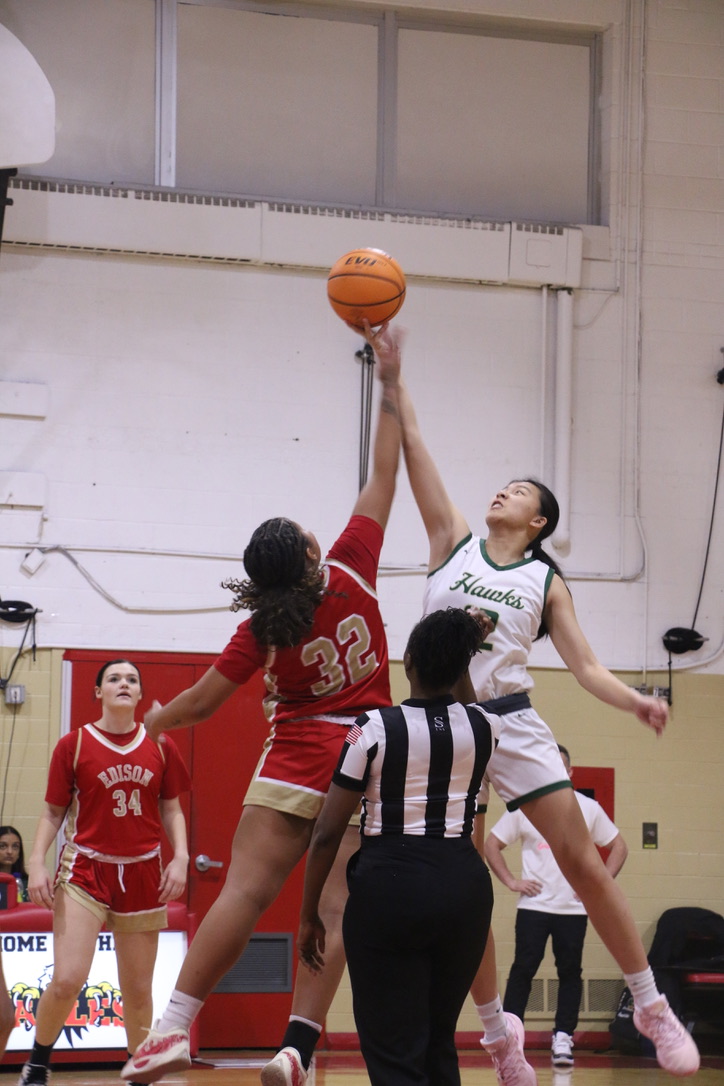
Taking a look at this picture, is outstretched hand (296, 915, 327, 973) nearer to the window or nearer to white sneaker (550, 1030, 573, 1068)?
white sneaker (550, 1030, 573, 1068)

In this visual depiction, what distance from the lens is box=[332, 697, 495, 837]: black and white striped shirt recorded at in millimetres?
3691

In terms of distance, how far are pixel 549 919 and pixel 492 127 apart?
240 inches

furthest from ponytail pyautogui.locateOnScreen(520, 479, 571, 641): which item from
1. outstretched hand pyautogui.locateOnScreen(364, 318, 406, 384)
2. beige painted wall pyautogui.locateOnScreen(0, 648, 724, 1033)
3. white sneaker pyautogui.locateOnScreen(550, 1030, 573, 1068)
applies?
beige painted wall pyautogui.locateOnScreen(0, 648, 724, 1033)

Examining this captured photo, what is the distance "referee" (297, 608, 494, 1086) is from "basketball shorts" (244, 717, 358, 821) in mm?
308

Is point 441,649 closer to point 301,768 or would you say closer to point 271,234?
point 301,768

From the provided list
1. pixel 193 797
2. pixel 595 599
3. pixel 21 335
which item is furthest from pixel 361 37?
pixel 193 797

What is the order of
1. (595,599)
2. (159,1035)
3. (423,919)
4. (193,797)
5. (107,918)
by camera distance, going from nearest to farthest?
1. (423,919)
2. (159,1035)
3. (107,918)
4. (193,797)
5. (595,599)

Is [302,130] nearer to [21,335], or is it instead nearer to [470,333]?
[470,333]

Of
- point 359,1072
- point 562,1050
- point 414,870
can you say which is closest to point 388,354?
point 414,870

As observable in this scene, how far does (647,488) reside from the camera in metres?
10.2

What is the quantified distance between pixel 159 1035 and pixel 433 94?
8225 millimetres

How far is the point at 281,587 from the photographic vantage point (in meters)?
4.05

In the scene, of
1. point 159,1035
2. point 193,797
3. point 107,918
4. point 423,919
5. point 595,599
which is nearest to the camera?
point 423,919

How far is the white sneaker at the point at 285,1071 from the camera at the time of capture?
3854mm
